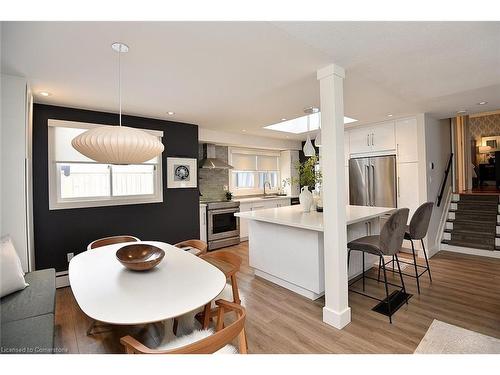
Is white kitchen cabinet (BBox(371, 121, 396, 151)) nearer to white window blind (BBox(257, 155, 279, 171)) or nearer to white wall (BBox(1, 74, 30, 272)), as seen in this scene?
white window blind (BBox(257, 155, 279, 171))

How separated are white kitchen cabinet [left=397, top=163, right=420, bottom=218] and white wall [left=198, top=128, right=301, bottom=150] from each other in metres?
2.65

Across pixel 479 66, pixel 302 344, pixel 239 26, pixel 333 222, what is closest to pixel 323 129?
pixel 333 222

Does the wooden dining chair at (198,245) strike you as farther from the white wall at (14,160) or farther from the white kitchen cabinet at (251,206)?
the white kitchen cabinet at (251,206)

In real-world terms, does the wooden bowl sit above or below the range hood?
below

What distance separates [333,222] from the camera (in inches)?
83.4

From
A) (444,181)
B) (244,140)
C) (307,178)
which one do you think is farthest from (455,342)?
(244,140)

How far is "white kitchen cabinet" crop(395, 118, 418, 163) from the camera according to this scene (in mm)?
4059

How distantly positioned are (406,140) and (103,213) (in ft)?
16.0

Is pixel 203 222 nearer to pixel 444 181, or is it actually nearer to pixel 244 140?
pixel 244 140

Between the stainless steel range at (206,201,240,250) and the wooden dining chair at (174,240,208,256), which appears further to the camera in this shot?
the stainless steel range at (206,201,240,250)

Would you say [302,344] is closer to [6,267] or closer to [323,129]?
[323,129]

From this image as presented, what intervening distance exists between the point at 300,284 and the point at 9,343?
233 cm

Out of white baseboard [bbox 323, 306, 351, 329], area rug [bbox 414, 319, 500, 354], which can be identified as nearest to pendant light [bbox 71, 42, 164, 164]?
white baseboard [bbox 323, 306, 351, 329]

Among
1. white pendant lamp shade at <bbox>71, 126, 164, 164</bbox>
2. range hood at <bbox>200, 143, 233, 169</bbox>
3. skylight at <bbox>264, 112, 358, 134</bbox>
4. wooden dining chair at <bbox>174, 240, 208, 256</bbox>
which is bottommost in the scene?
wooden dining chair at <bbox>174, 240, 208, 256</bbox>
